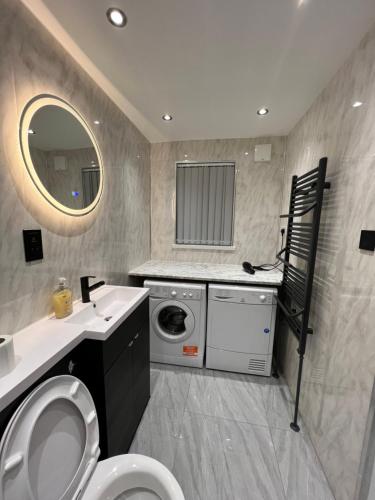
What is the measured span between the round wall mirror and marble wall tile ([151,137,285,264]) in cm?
111

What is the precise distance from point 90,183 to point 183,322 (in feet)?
5.12

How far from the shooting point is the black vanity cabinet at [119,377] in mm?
956

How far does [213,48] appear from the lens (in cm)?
114

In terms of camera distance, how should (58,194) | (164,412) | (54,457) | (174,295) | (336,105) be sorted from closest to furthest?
(54,457) < (58,194) < (336,105) < (164,412) < (174,295)

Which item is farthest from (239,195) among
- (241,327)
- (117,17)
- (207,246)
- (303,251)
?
(117,17)

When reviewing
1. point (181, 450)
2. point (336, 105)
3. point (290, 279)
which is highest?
point (336, 105)

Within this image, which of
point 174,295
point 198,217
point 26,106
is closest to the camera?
point 26,106

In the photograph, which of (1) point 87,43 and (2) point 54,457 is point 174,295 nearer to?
(2) point 54,457

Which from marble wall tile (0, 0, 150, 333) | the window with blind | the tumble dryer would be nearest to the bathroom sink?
marble wall tile (0, 0, 150, 333)

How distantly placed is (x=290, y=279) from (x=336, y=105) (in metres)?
1.20

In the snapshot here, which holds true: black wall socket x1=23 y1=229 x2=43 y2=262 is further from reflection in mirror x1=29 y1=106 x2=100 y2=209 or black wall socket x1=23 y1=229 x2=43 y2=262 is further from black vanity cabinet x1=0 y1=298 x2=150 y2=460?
black vanity cabinet x1=0 y1=298 x2=150 y2=460

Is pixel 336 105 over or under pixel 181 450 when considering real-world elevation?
over

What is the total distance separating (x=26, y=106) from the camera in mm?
923

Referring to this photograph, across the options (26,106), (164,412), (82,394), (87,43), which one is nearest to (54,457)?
(82,394)
